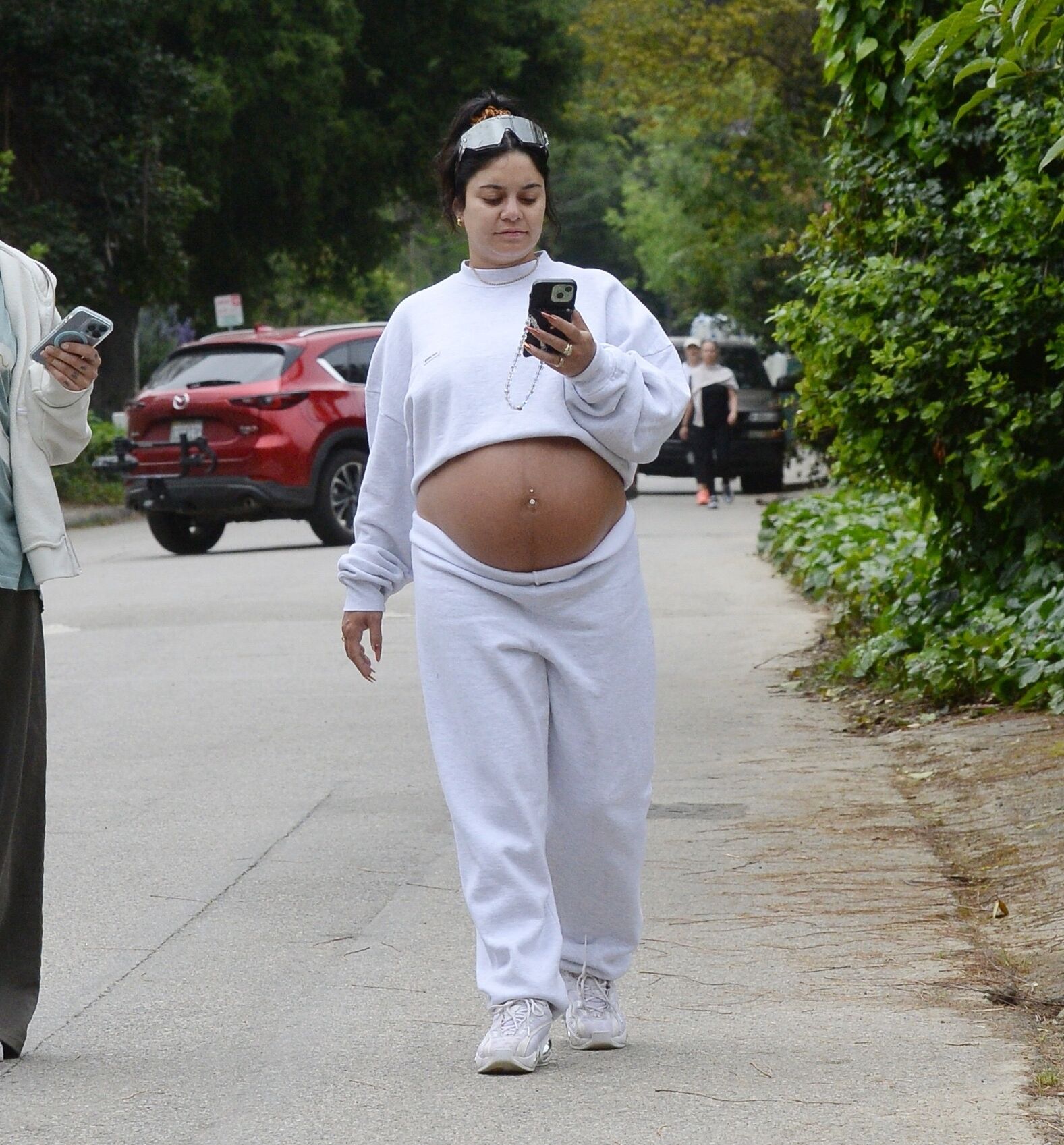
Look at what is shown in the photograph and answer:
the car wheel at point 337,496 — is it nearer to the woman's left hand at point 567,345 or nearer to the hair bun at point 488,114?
the hair bun at point 488,114

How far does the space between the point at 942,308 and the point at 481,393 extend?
4.55 meters

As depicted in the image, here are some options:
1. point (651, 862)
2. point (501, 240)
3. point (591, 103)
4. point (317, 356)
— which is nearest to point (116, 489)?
point (317, 356)

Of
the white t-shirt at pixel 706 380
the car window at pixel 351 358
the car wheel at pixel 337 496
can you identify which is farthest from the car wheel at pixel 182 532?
the white t-shirt at pixel 706 380

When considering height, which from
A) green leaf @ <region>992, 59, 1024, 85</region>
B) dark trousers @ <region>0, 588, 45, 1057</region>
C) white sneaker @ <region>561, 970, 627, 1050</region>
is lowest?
white sneaker @ <region>561, 970, 627, 1050</region>

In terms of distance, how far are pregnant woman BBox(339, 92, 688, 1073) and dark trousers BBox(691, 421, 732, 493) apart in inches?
747

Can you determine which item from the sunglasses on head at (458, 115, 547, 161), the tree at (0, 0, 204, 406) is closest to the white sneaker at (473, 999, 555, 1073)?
the sunglasses on head at (458, 115, 547, 161)

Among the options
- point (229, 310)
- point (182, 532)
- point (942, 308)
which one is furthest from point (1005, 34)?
point (229, 310)

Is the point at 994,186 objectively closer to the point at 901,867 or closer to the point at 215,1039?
the point at 901,867

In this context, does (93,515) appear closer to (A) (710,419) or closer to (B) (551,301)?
(A) (710,419)

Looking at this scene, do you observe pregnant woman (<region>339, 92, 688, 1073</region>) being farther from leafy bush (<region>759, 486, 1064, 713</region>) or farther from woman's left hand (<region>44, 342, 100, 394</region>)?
leafy bush (<region>759, 486, 1064, 713</region>)

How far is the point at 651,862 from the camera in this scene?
20.4 feet

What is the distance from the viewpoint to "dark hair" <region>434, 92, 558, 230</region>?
14.0 feet

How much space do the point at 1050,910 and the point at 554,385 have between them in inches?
80.1

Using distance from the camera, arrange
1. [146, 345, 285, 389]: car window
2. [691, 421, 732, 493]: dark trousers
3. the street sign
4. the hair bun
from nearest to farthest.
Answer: the hair bun, [146, 345, 285, 389]: car window, [691, 421, 732, 493]: dark trousers, the street sign
